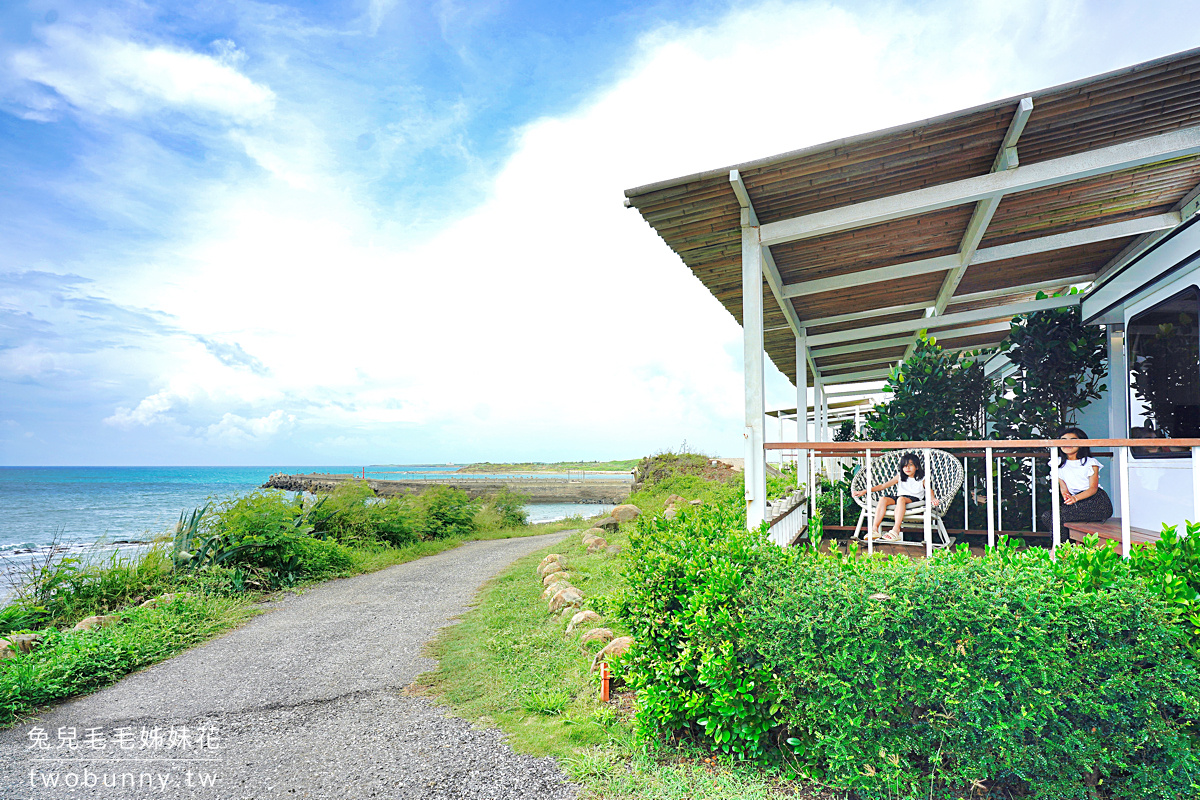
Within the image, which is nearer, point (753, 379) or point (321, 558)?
point (753, 379)

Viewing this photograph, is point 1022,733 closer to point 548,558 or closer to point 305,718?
point 305,718

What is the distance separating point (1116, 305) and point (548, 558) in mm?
7027

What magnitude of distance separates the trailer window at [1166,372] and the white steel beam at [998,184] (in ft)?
4.01

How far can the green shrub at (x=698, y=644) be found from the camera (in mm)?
2707

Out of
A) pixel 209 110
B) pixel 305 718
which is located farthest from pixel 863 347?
pixel 209 110

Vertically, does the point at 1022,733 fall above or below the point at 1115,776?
above

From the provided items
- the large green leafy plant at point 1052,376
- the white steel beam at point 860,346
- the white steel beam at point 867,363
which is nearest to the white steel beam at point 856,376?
the white steel beam at point 867,363

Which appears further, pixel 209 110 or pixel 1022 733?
pixel 209 110

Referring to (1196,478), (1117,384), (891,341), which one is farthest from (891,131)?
(891,341)

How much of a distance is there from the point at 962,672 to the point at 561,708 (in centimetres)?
229

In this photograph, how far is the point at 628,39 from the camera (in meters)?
7.89

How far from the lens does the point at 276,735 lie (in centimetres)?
343

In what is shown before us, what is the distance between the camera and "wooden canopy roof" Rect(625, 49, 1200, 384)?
12.0ft

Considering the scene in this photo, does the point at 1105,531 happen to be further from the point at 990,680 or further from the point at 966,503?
the point at 990,680
